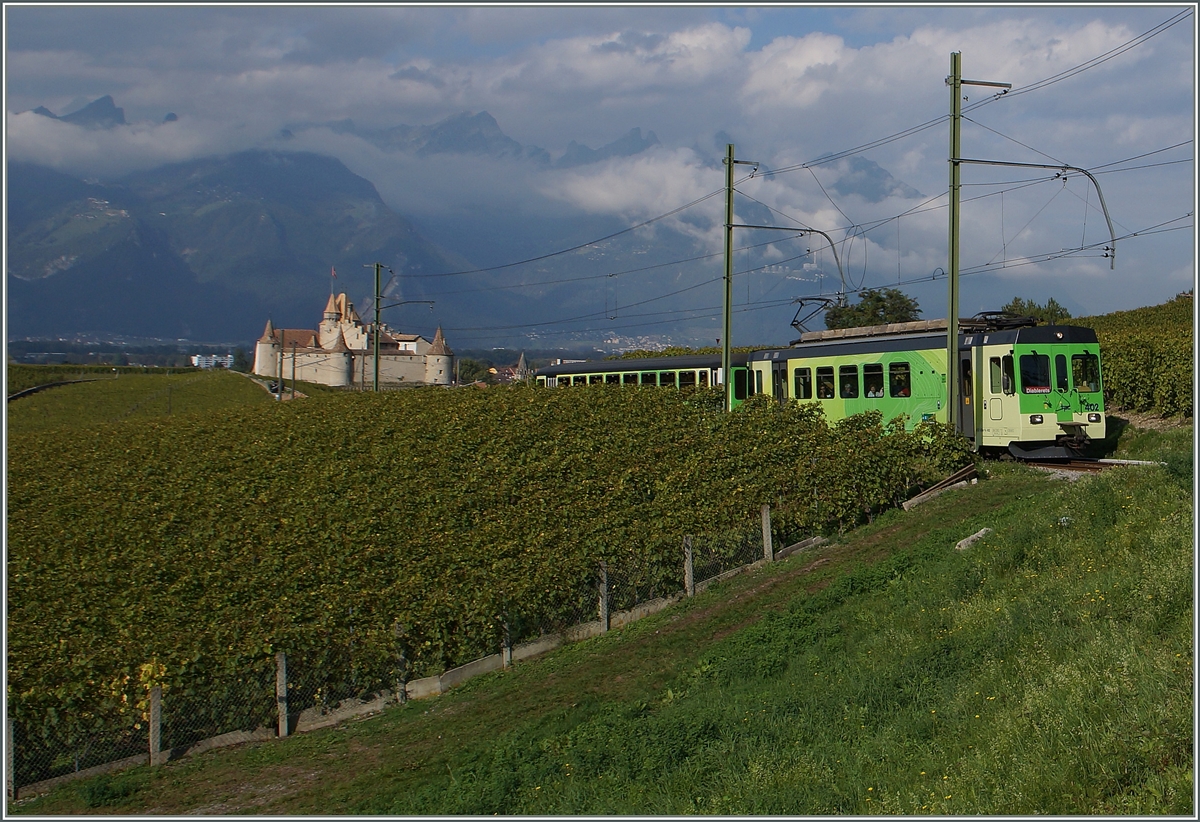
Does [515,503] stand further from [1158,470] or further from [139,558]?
[1158,470]

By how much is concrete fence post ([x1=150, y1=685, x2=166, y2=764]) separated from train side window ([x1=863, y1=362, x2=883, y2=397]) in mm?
21333

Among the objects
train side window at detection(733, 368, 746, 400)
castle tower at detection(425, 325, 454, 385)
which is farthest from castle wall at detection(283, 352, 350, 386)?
train side window at detection(733, 368, 746, 400)

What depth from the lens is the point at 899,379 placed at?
2805cm

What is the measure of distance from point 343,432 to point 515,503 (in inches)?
347

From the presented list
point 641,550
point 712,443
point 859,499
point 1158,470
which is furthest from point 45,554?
point 1158,470

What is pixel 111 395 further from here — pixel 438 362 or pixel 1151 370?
pixel 1151 370

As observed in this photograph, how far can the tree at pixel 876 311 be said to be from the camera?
221 feet

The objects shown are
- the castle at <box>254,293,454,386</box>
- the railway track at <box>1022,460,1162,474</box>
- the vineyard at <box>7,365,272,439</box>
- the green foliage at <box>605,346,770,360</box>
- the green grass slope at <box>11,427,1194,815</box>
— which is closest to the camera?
the green grass slope at <box>11,427,1194,815</box>

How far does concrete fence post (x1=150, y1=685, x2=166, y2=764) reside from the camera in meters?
15.0

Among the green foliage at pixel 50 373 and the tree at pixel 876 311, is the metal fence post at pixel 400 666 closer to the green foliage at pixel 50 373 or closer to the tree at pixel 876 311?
the tree at pixel 876 311

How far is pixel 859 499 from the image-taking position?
76.0 feet


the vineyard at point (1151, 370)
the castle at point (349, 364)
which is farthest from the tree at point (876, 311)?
the castle at point (349, 364)

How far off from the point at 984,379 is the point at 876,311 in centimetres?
5106

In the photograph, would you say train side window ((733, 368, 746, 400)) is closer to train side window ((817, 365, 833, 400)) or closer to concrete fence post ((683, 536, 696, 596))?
train side window ((817, 365, 833, 400))
